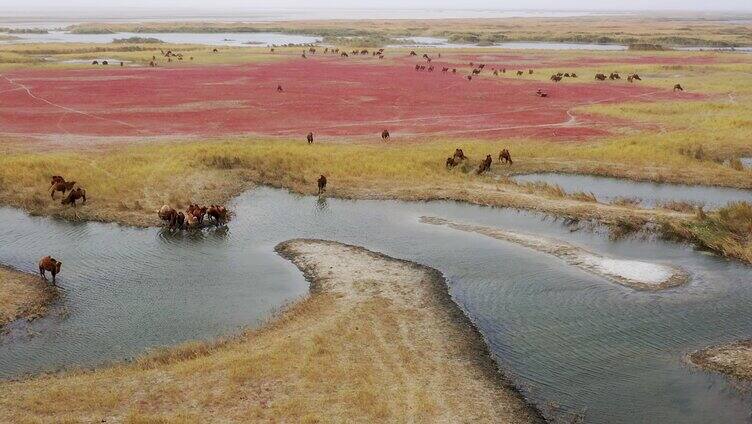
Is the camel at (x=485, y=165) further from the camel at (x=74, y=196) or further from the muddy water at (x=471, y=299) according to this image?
the camel at (x=74, y=196)

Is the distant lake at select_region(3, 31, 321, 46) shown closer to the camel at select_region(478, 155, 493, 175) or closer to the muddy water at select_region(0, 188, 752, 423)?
the camel at select_region(478, 155, 493, 175)

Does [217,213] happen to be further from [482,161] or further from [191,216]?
[482,161]

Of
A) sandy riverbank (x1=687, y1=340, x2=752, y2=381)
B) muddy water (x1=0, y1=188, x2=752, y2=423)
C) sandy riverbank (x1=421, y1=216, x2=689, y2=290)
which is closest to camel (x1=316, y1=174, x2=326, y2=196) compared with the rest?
muddy water (x1=0, y1=188, x2=752, y2=423)

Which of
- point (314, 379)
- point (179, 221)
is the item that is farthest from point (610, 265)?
point (179, 221)

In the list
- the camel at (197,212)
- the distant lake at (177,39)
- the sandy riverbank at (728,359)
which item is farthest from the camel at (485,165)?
the distant lake at (177,39)

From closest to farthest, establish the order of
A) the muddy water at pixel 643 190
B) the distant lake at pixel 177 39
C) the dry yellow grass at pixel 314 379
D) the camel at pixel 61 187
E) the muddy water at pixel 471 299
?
the dry yellow grass at pixel 314 379, the muddy water at pixel 471 299, the camel at pixel 61 187, the muddy water at pixel 643 190, the distant lake at pixel 177 39

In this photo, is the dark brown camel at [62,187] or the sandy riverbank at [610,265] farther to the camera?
the dark brown camel at [62,187]
